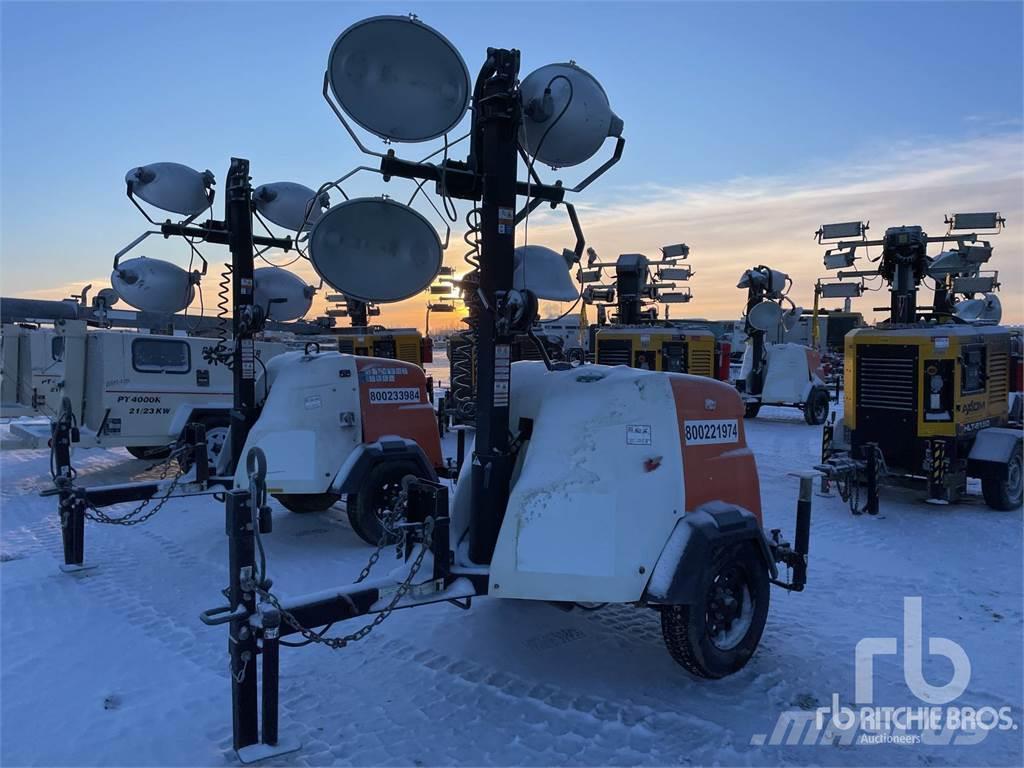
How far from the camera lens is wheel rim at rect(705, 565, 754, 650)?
13.9ft

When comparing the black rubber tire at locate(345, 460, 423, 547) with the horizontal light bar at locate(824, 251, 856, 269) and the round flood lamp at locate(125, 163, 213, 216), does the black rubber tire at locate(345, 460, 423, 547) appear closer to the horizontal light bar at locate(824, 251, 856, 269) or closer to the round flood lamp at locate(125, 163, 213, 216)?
the round flood lamp at locate(125, 163, 213, 216)

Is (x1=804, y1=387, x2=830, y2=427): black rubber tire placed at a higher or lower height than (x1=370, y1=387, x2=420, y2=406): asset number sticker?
lower

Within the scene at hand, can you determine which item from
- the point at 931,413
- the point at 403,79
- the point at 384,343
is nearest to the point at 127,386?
the point at 384,343

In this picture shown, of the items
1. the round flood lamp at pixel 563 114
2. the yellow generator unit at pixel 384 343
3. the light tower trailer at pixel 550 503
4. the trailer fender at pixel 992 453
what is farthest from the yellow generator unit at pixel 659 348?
the round flood lamp at pixel 563 114

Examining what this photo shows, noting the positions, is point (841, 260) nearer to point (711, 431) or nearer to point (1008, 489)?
point (1008, 489)

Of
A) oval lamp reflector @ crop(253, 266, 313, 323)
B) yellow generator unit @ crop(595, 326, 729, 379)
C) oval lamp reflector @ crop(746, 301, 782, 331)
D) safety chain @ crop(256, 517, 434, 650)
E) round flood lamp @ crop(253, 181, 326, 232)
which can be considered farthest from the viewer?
oval lamp reflector @ crop(746, 301, 782, 331)

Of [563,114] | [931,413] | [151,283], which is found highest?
[563,114]

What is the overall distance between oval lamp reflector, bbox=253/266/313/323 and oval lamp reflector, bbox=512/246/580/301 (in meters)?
4.76

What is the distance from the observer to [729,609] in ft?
14.3

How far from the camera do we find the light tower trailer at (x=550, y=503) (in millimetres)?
3826

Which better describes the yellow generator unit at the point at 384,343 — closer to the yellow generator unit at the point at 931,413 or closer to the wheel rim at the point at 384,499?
the wheel rim at the point at 384,499

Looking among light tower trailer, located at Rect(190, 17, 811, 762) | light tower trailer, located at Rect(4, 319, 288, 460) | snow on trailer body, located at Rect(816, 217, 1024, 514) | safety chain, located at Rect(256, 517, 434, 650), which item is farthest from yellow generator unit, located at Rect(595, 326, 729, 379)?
safety chain, located at Rect(256, 517, 434, 650)

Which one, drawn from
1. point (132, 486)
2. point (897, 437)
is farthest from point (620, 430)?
point (897, 437)

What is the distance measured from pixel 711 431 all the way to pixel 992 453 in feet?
20.1
